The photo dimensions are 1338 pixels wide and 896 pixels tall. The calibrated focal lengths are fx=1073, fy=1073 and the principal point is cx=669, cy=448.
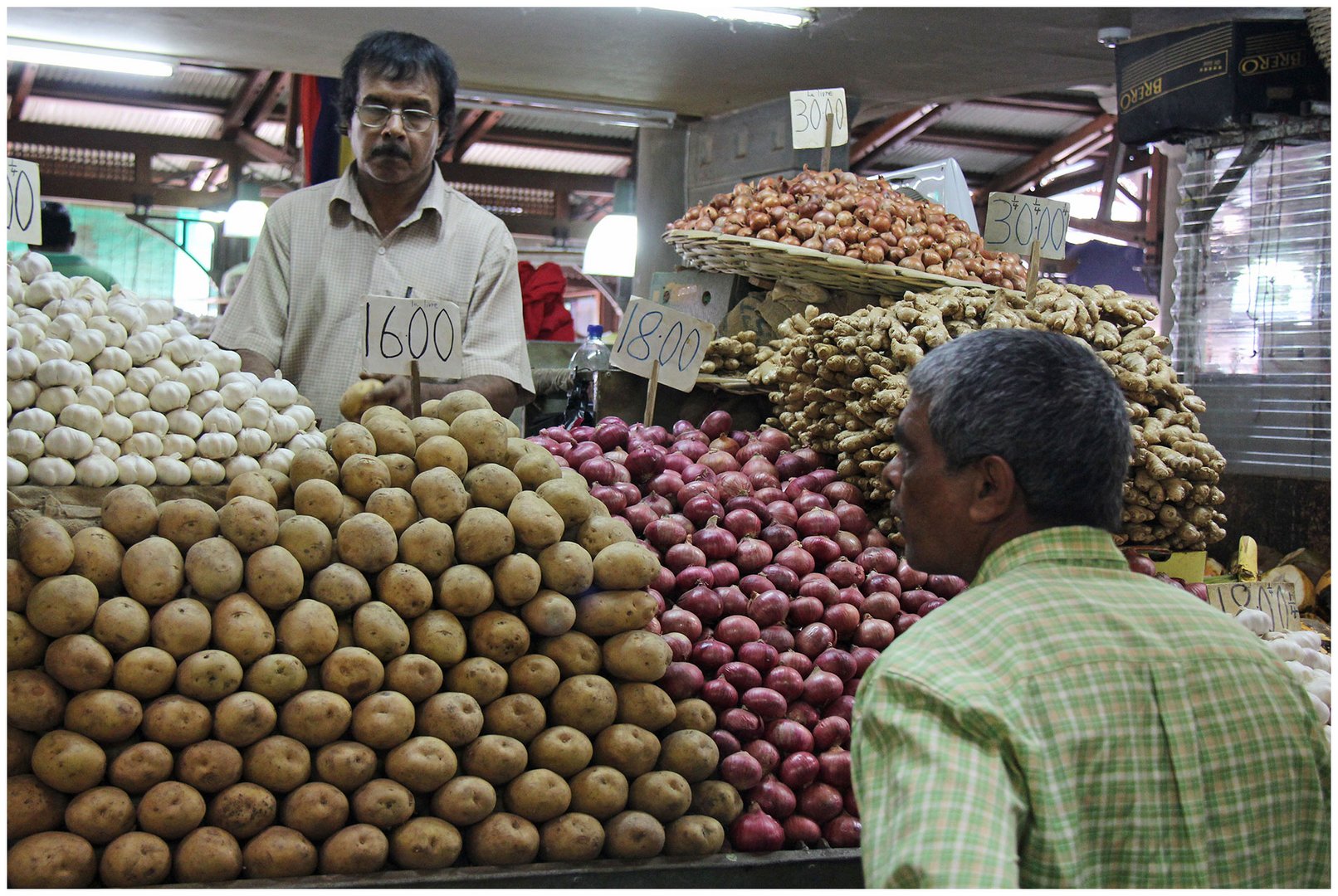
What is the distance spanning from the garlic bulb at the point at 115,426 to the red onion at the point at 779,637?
4.14 feet

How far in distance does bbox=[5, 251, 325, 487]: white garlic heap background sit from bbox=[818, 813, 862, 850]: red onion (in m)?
1.22

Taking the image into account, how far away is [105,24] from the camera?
19.1 feet

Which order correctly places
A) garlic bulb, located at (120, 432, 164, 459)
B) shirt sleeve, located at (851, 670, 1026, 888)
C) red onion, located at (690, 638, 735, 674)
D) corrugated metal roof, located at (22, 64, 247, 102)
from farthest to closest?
corrugated metal roof, located at (22, 64, 247, 102) < red onion, located at (690, 638, 735, 674) < garlic bulb, located at (120, 432, 164, 459) < shirt sleeve, located at (851, 670, 1026, 888)

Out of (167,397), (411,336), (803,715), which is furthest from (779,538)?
(167,397)

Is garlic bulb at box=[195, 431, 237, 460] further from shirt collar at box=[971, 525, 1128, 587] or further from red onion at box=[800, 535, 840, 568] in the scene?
shirt collar at box=[971, 525, 1128, 587]

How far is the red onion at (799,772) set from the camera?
6.46 ft

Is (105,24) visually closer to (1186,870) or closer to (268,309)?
(268,309)

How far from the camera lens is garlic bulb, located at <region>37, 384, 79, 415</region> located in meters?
1.84

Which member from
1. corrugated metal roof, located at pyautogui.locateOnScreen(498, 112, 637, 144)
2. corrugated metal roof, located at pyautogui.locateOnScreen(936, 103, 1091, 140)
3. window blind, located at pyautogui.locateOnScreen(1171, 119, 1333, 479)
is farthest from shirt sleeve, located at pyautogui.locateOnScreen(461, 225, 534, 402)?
corrugated metal roof, located at pyautogui.locateOnScreen(498, 112, 637, 144)

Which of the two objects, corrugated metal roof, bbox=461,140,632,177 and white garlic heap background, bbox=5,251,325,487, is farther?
corrugated metal roof, bbox=461,140,632,177

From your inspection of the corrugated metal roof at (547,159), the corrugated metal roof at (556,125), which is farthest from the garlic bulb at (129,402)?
the corrugated metal roof at (547,159)

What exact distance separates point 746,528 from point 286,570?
1.07 m

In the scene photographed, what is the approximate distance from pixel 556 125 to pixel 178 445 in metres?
12.6

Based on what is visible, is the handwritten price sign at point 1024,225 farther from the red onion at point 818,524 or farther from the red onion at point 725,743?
the red onion at point 725,743
